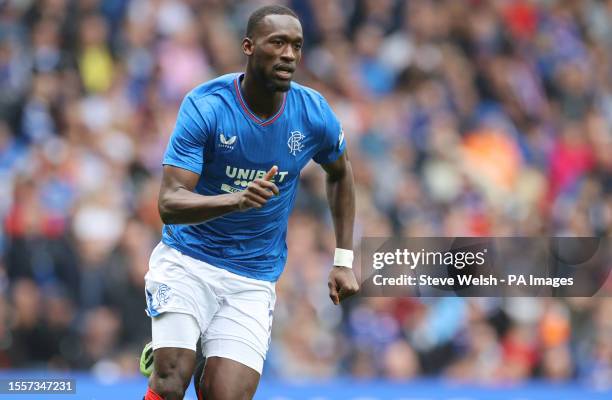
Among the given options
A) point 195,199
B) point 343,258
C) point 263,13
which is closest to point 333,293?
point 343,258

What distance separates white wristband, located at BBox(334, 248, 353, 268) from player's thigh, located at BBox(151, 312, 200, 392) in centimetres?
92

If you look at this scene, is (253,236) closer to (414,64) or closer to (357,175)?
(357,175)

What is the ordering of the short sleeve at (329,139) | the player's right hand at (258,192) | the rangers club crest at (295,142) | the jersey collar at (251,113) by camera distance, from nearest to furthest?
1. the player's right hand at (258,192)
2. the jersey collar at (251,113)
3. the rangers club crest at (295,142)
4. the short sleeve at (329,139)

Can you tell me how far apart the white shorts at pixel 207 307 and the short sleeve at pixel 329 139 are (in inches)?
31.3

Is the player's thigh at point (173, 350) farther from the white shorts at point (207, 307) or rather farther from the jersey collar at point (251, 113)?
the jersey collar at point (251, 113)

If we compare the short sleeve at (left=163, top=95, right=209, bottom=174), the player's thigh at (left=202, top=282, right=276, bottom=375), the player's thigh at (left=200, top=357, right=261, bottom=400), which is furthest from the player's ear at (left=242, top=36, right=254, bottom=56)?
the player's thigh at (left=200, top=357, right=261, bottom=400)

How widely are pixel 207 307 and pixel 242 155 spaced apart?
83 cm

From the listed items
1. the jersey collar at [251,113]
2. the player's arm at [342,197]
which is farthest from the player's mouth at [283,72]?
the player's arm at [342,197]

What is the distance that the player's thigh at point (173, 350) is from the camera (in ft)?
19.7

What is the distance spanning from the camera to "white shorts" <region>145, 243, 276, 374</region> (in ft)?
20.2

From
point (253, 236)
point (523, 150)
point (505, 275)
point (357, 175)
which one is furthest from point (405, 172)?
point (253, 236)

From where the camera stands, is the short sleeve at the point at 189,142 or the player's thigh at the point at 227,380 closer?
the short sleeve at the point at 189,142

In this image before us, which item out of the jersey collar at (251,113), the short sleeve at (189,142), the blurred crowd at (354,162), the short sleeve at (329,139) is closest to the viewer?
the short sleeve at (189,142)

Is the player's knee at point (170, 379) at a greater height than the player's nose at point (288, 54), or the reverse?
the player's nose at point (288, 54)
